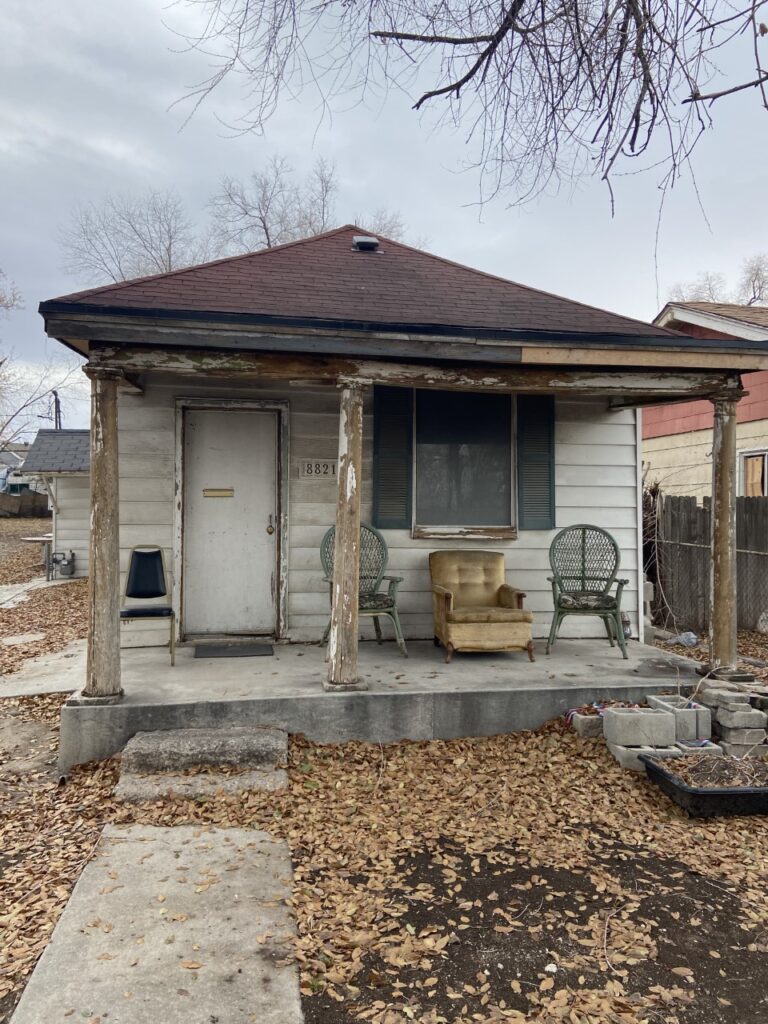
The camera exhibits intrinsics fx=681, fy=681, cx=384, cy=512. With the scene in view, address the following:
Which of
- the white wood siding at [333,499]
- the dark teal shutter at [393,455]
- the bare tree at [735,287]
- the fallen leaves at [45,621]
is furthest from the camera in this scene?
the bare tree at [735,287]

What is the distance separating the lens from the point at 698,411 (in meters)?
10.4

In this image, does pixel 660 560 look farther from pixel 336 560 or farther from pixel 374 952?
pixel 374 952

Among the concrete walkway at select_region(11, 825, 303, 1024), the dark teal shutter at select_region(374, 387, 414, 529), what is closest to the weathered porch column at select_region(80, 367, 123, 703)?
the concrete walkway at select_region(11, 825, 303, 1024)

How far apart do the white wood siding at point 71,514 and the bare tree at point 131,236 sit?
30.6 feet

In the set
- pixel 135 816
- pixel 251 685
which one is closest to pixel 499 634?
pixel 251 685

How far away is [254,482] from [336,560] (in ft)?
5.40

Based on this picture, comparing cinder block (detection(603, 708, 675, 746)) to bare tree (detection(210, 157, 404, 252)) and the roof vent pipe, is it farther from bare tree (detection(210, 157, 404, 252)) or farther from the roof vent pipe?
bare tree (detection(210, 157, 404, 252))

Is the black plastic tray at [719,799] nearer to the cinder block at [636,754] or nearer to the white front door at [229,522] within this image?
the cinder block at [636,754]

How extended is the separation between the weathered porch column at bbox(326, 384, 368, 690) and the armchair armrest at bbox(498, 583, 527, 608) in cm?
153

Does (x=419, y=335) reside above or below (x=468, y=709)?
above

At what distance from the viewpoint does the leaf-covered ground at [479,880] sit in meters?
2.28

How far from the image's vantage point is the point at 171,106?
8.15 ft

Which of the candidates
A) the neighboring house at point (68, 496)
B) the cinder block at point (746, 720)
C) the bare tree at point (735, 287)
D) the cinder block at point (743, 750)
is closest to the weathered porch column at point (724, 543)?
the cinder block at point (746, 720)

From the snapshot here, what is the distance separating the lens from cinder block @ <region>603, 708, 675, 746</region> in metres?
4.22
